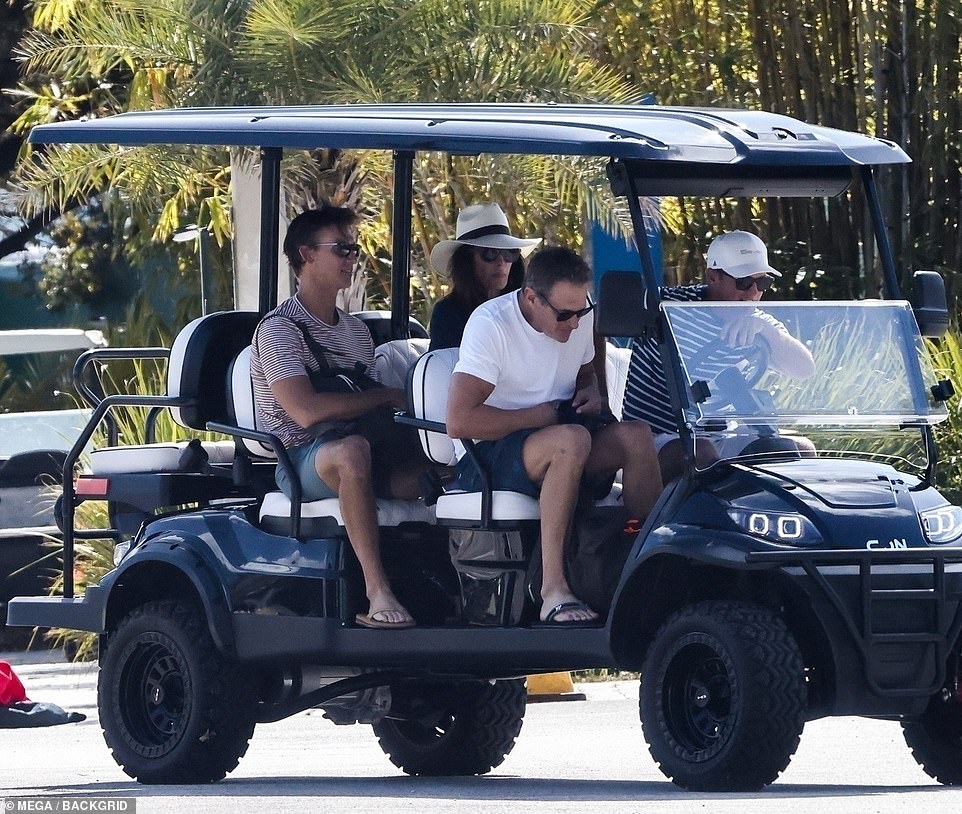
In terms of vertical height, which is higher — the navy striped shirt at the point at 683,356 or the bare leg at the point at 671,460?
the navy striped shirt at the point at 683,356

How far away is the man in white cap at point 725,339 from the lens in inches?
268

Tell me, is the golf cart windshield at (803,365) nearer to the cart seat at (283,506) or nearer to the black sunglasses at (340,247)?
the cart seat at (283,506)

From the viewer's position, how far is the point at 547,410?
6.91m

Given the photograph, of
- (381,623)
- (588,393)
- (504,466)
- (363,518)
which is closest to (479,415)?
(504,466)

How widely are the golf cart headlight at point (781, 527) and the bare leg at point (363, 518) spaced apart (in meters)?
1.24

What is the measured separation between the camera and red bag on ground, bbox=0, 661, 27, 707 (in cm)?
727

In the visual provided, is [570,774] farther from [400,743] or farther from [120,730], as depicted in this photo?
[120,730]

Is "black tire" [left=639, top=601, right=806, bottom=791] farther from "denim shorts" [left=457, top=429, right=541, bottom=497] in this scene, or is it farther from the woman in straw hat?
the woman in straw hat

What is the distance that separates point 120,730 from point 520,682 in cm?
142

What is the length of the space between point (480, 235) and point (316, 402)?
0.85 meters

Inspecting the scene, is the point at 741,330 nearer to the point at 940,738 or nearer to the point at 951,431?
the point at 940,738

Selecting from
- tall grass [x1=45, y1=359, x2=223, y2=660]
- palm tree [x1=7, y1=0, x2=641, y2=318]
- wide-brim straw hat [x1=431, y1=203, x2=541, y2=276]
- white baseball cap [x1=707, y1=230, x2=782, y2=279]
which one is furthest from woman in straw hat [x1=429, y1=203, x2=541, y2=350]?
palm tree [x1=7, y1=0, x2=641, y2=318]

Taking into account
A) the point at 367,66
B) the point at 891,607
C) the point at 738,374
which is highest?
the point at 367,66

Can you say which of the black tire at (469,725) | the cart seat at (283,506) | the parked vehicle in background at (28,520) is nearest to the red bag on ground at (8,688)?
the cart seat at (283,506)
